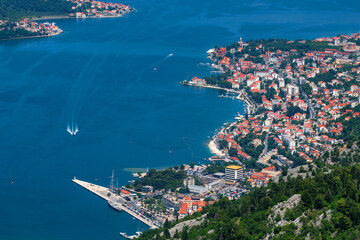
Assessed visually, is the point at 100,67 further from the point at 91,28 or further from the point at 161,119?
the point at 91,28

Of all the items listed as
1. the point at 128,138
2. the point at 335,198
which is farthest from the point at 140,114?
the point at 335,198

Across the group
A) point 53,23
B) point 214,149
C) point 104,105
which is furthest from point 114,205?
point 53,23

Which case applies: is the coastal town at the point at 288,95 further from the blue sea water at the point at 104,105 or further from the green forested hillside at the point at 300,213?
the green forested hillside at the point at 300,213

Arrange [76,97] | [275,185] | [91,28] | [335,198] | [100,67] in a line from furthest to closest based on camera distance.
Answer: [91,28], [100,67], [76,97], [275,185], [335,198]

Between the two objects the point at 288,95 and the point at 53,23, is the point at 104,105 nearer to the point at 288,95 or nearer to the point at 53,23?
the point at 288,95

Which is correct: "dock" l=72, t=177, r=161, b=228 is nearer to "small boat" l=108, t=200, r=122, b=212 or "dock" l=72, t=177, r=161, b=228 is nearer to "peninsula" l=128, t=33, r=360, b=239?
"small boat" l=108, t=200, r=122, b=212

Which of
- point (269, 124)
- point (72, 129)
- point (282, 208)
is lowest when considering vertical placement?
point (269, 124)

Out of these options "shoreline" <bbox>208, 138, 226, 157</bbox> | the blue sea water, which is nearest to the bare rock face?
the blue sea water
